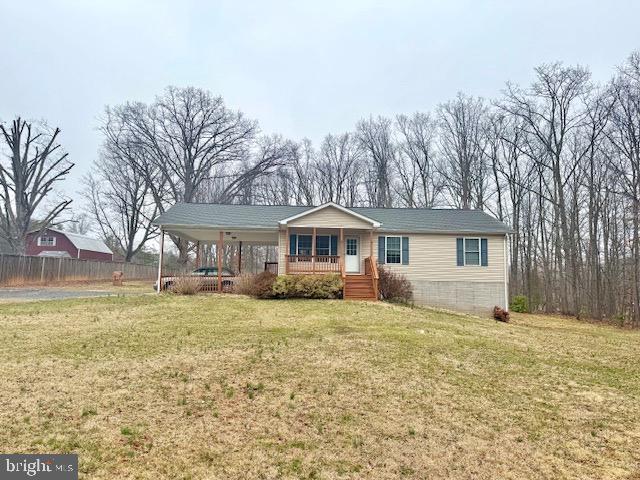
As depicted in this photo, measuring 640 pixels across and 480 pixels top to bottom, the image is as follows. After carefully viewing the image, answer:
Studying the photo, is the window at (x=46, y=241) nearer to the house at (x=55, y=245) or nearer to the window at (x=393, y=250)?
the house at (x=55, y=245)

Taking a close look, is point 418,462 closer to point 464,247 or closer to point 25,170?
point 464,247

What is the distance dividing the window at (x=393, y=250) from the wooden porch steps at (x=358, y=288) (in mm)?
2439

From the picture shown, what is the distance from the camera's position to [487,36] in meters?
18.1

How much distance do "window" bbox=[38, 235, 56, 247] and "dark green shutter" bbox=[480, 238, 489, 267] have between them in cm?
3840

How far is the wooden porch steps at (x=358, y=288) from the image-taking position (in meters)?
15.4

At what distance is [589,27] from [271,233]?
693 inches

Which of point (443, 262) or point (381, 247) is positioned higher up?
point (381, 247)

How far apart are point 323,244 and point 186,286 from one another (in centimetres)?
655

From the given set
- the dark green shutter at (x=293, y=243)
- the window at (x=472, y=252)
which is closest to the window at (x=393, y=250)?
the window at (x=472, y=252)

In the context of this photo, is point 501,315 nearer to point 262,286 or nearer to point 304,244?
point 304,244

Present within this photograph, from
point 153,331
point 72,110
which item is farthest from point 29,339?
point 72,110

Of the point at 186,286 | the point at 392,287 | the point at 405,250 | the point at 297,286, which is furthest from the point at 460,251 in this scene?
the point at 186,286

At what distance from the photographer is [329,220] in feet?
54.7

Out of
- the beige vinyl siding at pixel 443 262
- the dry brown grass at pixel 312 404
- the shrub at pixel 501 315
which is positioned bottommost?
the shrub at pixel 501 315
